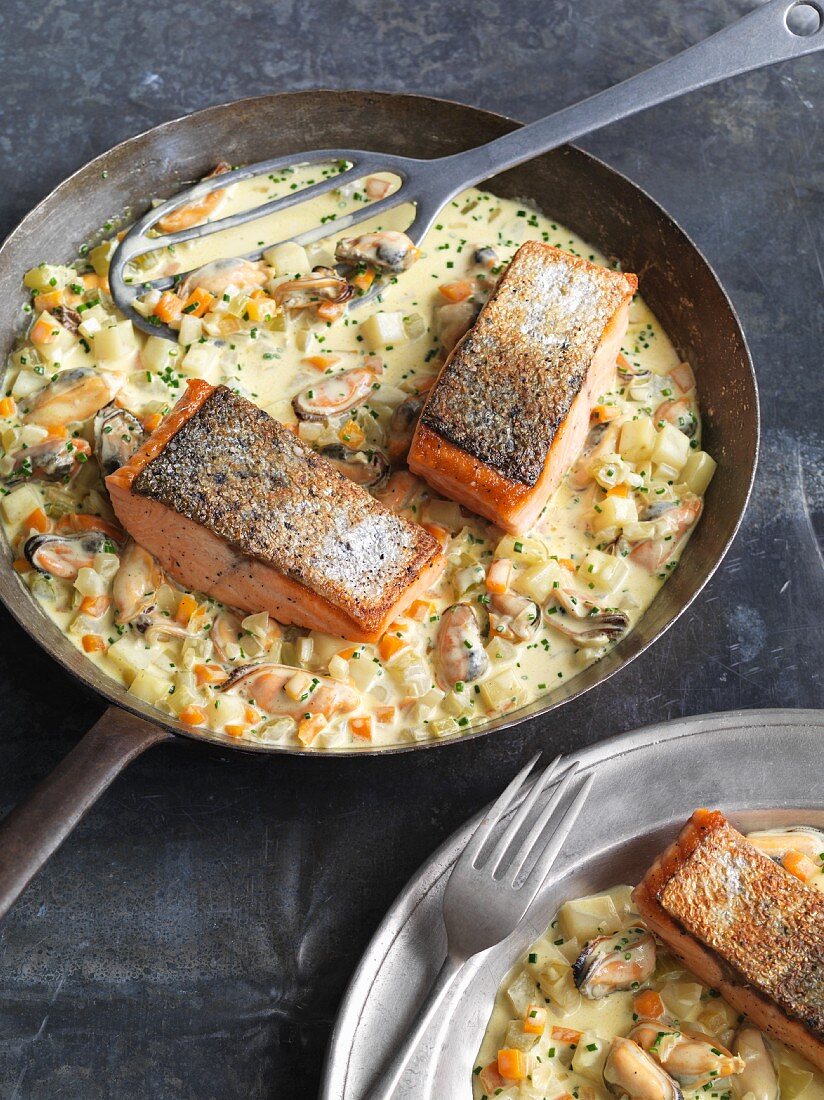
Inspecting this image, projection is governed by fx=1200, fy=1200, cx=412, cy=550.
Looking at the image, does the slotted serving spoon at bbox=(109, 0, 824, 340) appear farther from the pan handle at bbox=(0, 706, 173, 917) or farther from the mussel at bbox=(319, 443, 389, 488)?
the pan handle at bbox=(0, 706, 173, 917)

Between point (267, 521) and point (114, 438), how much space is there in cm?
60

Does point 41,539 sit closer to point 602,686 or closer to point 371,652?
point 371,652

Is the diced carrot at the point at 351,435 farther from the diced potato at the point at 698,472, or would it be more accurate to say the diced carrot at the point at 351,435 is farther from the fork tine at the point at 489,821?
the fork tine at the point at 489,821

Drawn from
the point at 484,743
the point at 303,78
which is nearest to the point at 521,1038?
the point at 484,743

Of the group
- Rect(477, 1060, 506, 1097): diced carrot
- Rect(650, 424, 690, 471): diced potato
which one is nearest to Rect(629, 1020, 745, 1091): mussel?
Rect(477, 1060, 506, 1097): diced carrot

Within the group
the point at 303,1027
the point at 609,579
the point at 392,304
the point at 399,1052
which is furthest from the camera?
the point at 392,304

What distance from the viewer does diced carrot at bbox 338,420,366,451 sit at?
12.4 ft

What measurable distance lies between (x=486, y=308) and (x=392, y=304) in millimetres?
408

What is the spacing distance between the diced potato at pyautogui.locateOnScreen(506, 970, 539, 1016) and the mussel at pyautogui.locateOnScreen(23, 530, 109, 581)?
1.72m

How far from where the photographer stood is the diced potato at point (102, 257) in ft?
13.1

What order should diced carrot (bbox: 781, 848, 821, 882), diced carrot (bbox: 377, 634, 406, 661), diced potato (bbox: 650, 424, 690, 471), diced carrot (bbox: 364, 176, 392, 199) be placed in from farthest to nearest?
diced carrot (bbox: 364, 176, 392, 199), diced potato (bbox: 650, 424, 690, 471), diced carrot (bbox: 377, 634, 406, 661), diced carrot (bbox: 781, 848, 821, 882)

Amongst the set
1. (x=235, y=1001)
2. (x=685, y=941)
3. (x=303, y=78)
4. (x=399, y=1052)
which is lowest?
(x=235, y=1001)

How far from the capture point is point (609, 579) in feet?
12.1

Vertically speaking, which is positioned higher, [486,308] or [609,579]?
[486,308]
